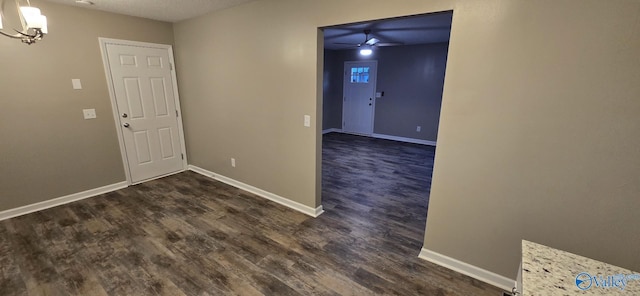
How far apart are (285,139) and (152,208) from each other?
1.80 metres

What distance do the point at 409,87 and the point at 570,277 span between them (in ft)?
19.2

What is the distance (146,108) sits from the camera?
3713mm

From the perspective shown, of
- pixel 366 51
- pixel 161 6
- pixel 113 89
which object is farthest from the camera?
pixel 366 51

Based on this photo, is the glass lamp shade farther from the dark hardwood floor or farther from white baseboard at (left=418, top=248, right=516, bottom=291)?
white baseboard at (left=418, top=248, right=516, bottom=291)

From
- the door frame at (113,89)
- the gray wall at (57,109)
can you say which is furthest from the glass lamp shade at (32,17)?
the door frame at (113,89)

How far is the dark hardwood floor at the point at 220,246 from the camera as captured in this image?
6.32 ft

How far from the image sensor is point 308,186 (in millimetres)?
2920

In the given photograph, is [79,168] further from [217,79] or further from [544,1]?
[544,1]

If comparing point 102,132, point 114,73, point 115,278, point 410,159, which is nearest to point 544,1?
point 115,278

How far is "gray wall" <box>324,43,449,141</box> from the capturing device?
5.86m

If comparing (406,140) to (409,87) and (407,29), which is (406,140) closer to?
(409,87)

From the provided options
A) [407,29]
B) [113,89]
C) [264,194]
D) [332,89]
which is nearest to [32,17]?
[113,89]

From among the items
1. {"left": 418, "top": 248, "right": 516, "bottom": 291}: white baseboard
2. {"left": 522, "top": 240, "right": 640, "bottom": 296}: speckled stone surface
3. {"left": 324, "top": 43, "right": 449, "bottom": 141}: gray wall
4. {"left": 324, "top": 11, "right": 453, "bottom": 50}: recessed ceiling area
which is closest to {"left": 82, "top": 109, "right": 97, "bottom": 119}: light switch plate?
{"left": 324, "top": 11, "right": 453, "bottom": 50}: recessed ceiling area
